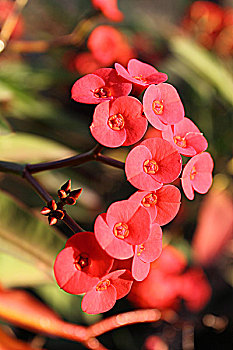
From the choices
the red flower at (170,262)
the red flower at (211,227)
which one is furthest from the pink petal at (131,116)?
the red flower at (211,227)

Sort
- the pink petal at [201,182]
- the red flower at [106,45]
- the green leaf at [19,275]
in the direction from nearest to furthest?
the pink petal at [201,182]
the green leaf at [19,275]
the red flower at [106,45]

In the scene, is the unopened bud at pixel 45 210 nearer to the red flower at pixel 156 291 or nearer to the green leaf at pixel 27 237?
the green leaf at pixel 27 237

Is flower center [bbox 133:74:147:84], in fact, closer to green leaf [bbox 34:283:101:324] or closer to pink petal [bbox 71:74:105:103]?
pink petal [bbox 71:74:105:103]

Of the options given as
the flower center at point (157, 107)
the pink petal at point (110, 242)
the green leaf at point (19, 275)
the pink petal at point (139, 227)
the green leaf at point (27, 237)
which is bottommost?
the green leaf at point (19, 275)

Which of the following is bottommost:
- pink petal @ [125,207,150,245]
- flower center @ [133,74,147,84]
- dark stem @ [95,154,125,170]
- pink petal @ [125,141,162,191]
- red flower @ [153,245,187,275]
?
red flower @ [153,245,187,275]

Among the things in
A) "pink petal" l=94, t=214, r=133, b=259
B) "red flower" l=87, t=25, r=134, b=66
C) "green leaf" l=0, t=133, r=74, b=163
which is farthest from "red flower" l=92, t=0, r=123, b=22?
"pink petal" l=94, t=214, r=133, b=259

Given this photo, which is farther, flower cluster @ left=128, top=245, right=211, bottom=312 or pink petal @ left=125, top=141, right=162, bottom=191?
flower cluster @ left=128, top=245, right=211, bottom=312

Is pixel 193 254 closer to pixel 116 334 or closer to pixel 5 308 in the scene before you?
pixel 116 334
